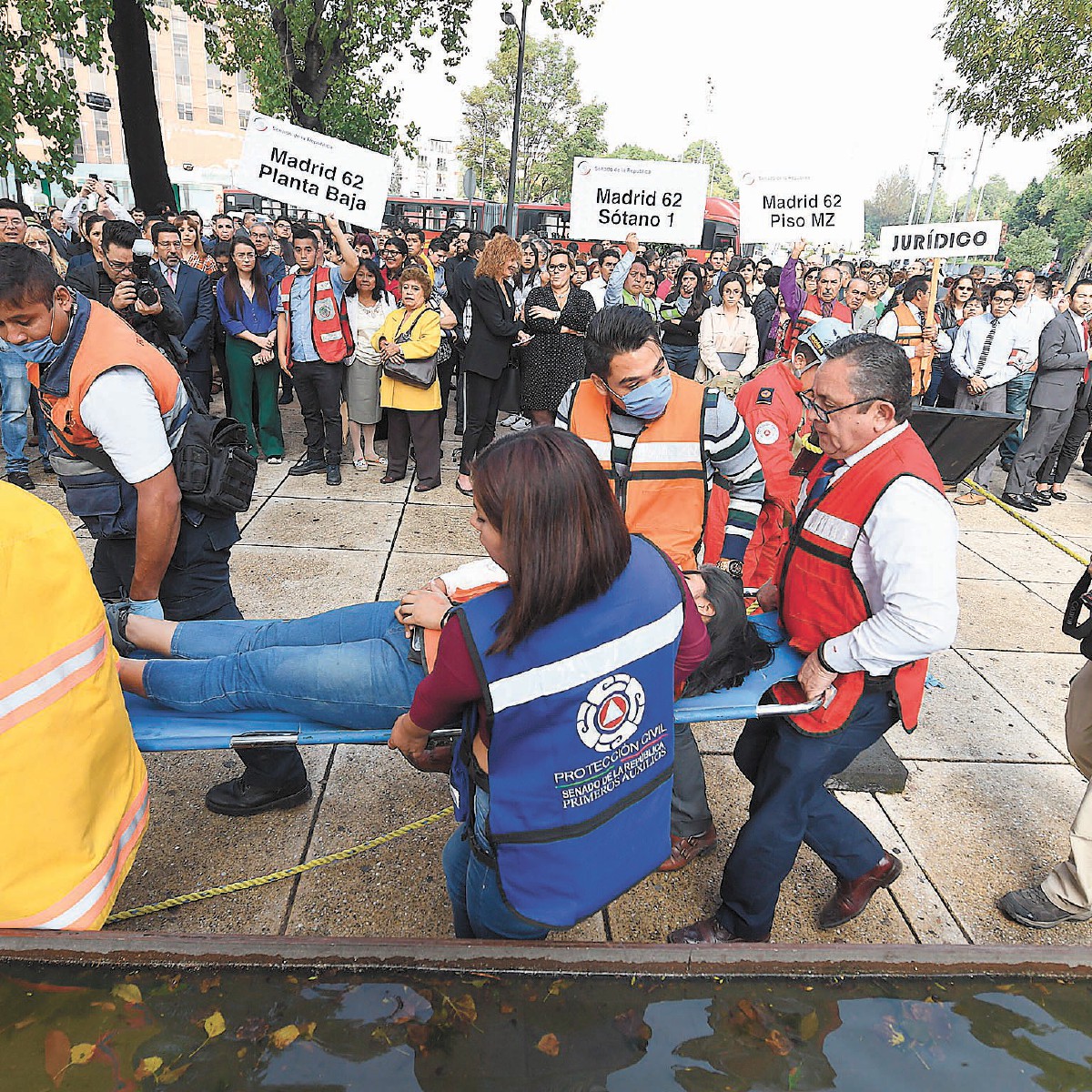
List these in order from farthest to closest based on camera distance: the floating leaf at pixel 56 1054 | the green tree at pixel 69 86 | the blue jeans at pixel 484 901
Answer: the green tree at pixel 69 86
the blue jeans at pixel 484 901
the floating leaf at pixel 56 1054

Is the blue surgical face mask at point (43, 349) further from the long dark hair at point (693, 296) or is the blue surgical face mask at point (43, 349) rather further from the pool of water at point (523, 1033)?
the long dark hair at point (693, 296)

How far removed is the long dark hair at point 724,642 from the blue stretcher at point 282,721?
0.04 m

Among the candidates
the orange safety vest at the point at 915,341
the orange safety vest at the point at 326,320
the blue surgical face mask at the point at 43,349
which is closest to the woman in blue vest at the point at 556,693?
the blue surgical face mask at the point at 43,349

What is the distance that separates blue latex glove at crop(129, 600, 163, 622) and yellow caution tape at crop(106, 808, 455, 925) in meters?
0.94

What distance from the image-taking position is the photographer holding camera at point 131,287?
5.35 meters

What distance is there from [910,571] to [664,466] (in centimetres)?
101

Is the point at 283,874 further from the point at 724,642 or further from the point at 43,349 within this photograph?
the point at 43,349

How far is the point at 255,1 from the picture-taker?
15836mm

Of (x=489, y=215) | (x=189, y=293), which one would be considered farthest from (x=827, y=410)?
(x=489, y=215)

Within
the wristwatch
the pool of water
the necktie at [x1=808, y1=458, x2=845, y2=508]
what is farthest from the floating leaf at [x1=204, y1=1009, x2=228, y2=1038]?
the wristwatch

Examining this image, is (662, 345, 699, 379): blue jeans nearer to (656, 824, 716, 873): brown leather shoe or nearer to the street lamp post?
(656, 824, 716, 873): brown leather shoe

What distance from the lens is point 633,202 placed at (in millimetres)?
9938

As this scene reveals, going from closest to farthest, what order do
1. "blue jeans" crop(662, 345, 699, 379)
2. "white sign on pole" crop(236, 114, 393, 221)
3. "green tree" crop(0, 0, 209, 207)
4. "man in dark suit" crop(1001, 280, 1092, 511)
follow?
"white sign on pole" crop(236, 114, 393, 221), "man in dark suit" crop(1001, 280, 1092, 511), "blue jeans" crop(662, 345, 699, 379), "green tree" crop(0, 0, 209, 207)

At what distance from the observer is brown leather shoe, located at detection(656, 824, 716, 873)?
3.02m
